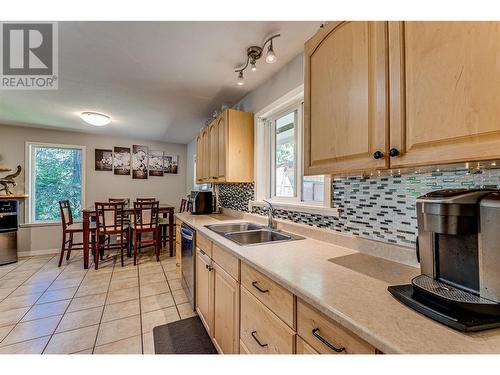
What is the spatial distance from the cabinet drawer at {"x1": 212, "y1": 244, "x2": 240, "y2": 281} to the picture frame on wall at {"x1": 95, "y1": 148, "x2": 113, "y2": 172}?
4133mm

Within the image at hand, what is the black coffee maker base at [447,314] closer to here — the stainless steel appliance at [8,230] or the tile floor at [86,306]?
the tile floor at [86,306]

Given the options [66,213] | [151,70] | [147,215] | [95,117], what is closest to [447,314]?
[151,70]

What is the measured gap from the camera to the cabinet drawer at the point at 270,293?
0.89 metres

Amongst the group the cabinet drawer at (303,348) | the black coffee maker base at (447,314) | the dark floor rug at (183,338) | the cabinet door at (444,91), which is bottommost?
the dark floor rug at (183,338)

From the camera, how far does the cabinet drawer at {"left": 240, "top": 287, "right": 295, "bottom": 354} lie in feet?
2.99

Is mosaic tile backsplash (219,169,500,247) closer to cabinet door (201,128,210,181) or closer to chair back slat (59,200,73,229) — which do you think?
cabinet door (201,128,210,181)

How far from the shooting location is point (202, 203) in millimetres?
3203

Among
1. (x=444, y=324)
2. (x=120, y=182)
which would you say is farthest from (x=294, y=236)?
(x=120, y=182)

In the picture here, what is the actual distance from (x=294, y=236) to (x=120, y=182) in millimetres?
4409

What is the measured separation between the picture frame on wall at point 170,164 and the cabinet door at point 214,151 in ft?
8.92

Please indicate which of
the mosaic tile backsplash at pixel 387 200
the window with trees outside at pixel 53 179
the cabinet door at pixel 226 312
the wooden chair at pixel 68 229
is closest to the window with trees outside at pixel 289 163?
the mosaic tile backsplash at pixel 387 200

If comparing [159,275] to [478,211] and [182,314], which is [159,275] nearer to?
[182,314]

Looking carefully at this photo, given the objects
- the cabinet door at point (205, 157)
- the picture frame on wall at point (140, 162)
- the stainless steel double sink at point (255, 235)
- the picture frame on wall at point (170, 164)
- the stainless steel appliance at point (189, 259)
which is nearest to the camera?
the stainless steel double sink at point (255, 235)

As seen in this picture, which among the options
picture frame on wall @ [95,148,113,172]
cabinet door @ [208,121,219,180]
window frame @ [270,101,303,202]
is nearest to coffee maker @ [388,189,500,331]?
window frame @ [270,101,303,202]
